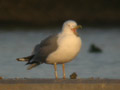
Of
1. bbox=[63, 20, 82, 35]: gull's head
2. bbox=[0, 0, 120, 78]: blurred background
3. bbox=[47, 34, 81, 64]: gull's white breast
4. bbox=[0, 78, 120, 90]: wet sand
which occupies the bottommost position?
bbox=[0, 78, 120, 90]: wet sand

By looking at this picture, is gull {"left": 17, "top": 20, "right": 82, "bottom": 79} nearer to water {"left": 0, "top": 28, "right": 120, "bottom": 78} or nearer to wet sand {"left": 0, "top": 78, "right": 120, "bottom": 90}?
wet sand {"left": 0, "top": 78, "right": 120, "bottom": 90}

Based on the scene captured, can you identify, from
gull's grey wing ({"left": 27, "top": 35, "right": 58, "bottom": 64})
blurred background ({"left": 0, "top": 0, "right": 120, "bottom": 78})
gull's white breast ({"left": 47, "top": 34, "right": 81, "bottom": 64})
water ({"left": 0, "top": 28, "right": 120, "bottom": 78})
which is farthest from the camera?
blurred background ({"left": 0, "top": 0, "right": 120, "bottom": 78})

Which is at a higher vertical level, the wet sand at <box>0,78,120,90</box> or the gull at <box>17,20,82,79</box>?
the gull at <box>17,20,82,79</box>

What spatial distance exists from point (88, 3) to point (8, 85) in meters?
22.3

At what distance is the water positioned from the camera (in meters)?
12.7

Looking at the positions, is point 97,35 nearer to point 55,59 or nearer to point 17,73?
point 17,73

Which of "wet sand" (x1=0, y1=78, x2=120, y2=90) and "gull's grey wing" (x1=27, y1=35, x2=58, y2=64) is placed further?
"gull's grey wing" (x1=27, y1=35, x2=58, y2=64)

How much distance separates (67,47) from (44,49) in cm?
59

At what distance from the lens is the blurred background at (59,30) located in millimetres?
13825

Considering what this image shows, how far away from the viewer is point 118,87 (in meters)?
8.27

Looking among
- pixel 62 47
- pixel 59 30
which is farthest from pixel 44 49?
pixel 59 30

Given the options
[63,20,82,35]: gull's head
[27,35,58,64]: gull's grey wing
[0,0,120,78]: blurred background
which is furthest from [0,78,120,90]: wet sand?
[0,0,120,78]: blurred background

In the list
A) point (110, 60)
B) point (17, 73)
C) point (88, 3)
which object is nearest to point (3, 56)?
point (110, 60)

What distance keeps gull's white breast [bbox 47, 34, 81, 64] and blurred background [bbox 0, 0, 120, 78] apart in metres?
2.27
